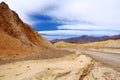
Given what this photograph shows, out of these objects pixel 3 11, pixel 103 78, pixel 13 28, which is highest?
pixel 3 11

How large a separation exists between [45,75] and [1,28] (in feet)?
104

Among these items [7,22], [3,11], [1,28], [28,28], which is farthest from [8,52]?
[28,28]

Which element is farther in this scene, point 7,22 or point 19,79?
point 7,22

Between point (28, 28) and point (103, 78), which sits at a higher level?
point (28, 28)

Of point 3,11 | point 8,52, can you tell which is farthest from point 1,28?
point 8,52

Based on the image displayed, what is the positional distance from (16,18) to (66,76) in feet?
135

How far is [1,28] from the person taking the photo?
45625 mm

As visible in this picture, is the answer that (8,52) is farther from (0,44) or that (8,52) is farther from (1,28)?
(1,28)

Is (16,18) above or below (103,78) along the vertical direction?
above

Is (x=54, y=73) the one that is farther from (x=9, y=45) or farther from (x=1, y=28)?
(x=1, y=28)

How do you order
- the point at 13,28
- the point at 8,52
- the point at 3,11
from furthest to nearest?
the point at 3,11
the point at 13,28
the point at 8,52

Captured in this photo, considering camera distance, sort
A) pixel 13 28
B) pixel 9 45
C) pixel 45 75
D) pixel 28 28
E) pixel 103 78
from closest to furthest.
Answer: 1. pixel 45 75
2. pixel 103 78
3. pixel 9 45
4. pixel 13 28
5. pixel 28 28

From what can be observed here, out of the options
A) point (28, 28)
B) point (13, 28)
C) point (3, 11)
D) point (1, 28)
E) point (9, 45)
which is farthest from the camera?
point (28, 28)

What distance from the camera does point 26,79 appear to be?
48.0 feet
